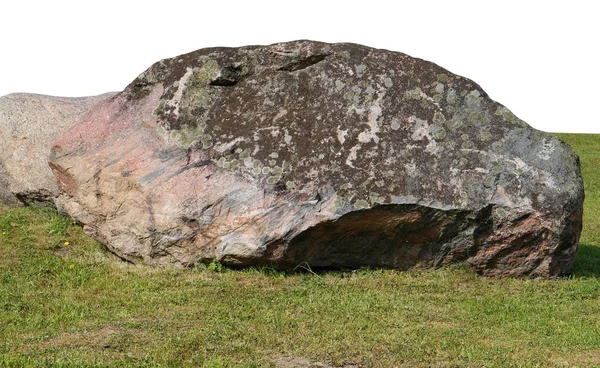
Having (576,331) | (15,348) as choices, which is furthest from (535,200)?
(15,348)

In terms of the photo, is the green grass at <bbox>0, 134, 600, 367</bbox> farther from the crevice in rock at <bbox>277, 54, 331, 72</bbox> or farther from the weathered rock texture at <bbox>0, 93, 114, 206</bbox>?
the crevice in rock at <bbox>277, 54, 331, 72</bbox>

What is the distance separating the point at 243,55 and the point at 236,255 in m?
3.14

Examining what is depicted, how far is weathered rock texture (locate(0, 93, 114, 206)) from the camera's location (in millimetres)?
15570

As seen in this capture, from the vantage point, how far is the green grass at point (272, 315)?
366 inches

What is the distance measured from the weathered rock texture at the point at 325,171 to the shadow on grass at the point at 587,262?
0.84 m

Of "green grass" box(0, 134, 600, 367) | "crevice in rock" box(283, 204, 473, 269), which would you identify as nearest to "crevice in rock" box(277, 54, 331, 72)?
"crevice in rock" box(283, 204, 473, 269)

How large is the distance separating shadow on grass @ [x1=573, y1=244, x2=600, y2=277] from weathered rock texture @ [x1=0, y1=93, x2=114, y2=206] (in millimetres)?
8855

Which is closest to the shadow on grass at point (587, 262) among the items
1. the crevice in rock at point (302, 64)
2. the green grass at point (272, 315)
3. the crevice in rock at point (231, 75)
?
the green grass at point (272, 315)

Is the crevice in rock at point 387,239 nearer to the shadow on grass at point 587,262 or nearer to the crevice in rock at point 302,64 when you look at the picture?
the shadow on grass at point 587,262

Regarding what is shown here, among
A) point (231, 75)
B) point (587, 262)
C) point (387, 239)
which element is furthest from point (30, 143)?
point (587, 262)

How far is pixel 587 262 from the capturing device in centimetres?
1427

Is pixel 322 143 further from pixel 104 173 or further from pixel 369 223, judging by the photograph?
pixel 104 173

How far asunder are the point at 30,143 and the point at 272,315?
704 centimetres

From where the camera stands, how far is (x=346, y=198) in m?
11.9
